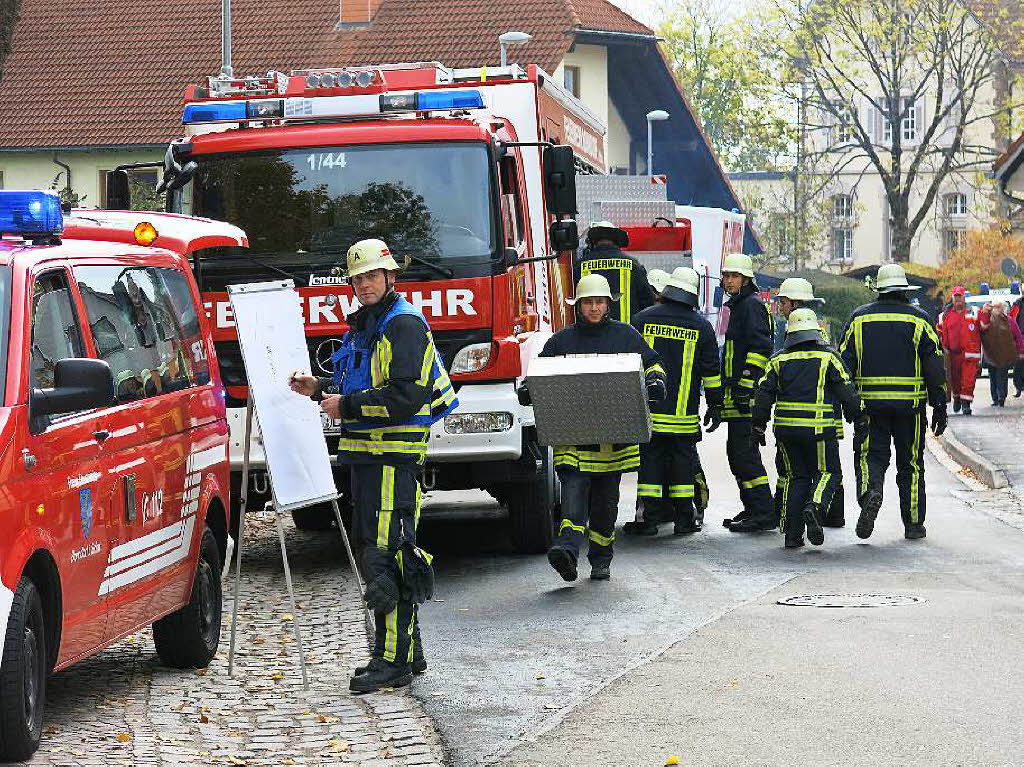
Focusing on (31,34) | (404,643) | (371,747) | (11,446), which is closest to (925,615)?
(404,643)

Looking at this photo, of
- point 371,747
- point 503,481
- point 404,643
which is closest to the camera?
point 371,747

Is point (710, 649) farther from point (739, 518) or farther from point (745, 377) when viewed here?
point (745, 377)

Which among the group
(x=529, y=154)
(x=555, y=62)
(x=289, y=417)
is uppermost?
(x=555, y=62)

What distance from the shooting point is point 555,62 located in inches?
1614

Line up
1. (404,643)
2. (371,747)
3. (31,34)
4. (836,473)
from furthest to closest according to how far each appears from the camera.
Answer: (31,34), (836,473), (404,643), (371,747)

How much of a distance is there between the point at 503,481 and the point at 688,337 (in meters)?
2.09

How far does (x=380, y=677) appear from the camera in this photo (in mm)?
8352

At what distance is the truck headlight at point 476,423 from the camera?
38.6 ft

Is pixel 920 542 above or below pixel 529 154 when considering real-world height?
below

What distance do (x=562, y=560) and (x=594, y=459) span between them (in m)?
0.75

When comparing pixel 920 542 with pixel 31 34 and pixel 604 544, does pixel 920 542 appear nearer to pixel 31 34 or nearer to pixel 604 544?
pixel 604 544

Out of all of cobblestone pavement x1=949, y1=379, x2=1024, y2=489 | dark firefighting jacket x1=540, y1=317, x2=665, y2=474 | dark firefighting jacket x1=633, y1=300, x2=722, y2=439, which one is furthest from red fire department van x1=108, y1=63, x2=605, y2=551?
cobblestone pavement x1=949, y1=379, x2=1024, y2=489

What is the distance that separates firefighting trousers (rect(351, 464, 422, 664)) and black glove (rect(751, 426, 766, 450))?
539 cm

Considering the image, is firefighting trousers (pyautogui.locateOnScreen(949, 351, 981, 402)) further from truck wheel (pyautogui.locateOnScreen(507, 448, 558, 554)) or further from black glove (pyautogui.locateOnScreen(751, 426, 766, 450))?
truck wheel (pyautogui.locateOnScreen(507, 448, 558, 554))
